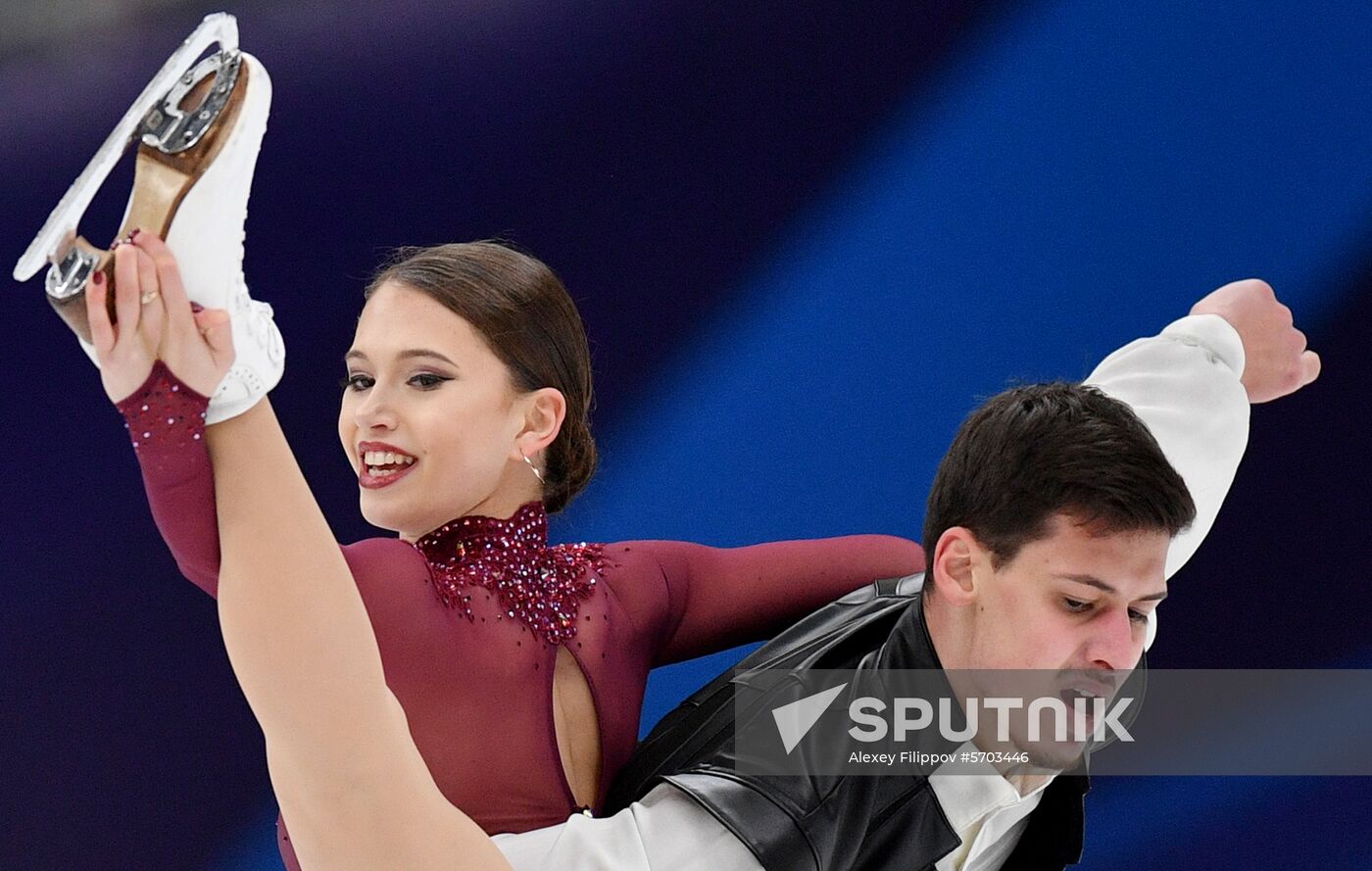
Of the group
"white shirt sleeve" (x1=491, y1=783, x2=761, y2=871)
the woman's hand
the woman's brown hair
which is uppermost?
the woman's brown hair

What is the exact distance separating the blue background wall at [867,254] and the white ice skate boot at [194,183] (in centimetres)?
153

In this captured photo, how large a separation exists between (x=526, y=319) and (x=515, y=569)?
333 mm

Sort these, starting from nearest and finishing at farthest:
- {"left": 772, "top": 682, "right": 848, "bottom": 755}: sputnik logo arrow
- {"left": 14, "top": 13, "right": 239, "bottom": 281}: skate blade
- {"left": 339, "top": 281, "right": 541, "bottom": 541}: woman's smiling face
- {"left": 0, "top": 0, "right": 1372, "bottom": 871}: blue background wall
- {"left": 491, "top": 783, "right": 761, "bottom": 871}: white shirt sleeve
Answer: {"left": 14, "top": 13, "right": 239, "bottom": 281}: skate blade < {"left": 491, "top": 783, "right": 761, "bottom": 871}: white shirt sleeve < {"left": 772, "top": 682, "right": 848, "bottom": 755}: sputnik logo arrow < {"left": 339, "top": 281, "right": 541, "bottom": 541}: woman's smiling face < {"left": 0, "top": 0, "right": 1372, "bottom": 871}: blue background wall

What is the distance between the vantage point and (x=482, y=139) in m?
3.08

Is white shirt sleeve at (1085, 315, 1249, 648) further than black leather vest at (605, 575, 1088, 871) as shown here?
Yes

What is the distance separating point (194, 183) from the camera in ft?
4.89

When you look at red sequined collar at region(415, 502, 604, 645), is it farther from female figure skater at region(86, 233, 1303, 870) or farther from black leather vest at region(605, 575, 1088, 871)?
black leather vest at region(605, 575, 1088, 871)

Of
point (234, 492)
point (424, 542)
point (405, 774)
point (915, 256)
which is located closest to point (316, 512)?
point (234, 492)

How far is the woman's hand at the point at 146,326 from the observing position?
57.3 inches

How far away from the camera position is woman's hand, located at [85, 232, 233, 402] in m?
1.46

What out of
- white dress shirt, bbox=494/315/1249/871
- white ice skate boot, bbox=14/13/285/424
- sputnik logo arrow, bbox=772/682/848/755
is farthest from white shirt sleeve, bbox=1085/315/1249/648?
white ice skate boot, bbox=14/13/285/424

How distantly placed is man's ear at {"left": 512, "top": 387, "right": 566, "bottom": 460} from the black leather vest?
0.39 meters

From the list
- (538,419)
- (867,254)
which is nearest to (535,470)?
(538,419)

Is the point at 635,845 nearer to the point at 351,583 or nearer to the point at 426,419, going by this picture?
the point at 351,583
